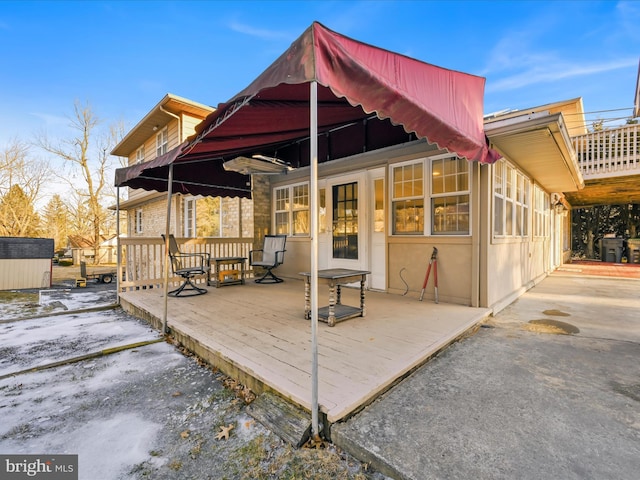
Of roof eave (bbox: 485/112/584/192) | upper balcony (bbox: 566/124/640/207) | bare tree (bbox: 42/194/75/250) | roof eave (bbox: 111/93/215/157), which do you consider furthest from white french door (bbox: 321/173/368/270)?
bare tree (bbox: 42/194/75/250)

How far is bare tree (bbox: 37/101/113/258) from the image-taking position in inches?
650

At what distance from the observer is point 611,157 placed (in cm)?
883

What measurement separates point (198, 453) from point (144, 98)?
18659 mm

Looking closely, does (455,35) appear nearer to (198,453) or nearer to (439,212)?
(439,212)

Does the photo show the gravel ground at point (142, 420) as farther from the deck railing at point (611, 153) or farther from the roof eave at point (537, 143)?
the deck railing at point (611, 153)

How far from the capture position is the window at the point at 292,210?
6688mm

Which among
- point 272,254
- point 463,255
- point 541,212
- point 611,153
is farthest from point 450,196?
point 611,153

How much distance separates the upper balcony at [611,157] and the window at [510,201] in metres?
4.55

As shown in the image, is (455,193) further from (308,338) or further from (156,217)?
(156,217)

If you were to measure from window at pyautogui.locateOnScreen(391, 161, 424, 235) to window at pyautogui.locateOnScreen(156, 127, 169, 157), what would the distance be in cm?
808

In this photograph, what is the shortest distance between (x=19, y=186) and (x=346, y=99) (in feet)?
73.3

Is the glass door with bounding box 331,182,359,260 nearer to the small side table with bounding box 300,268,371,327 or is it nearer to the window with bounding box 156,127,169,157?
the small side table with bounding box 300,268,371,327

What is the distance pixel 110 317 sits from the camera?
4605mm

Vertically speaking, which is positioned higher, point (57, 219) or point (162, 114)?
point (162, 114)
